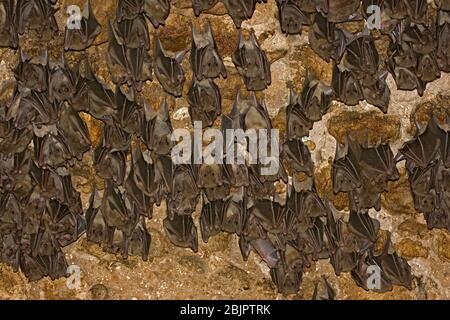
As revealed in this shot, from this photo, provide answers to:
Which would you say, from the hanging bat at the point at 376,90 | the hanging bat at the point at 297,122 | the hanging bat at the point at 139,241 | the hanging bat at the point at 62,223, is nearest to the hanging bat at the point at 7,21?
the hanging bat at the point at 62,223

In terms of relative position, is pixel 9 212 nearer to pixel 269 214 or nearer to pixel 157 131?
pixel 157 131

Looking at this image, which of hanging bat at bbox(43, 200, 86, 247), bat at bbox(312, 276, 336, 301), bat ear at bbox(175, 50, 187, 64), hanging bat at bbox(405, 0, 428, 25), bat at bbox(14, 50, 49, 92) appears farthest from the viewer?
bat at bbox(312, 276, 336, 301)

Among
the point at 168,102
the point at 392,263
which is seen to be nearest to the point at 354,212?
the point at 392,263

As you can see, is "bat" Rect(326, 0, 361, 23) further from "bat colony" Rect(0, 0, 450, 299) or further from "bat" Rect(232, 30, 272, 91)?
"bat" Rect(232, 30, 272, 91)

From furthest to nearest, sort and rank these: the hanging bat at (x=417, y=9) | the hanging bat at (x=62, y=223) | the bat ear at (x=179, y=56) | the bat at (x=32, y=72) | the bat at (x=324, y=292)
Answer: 1. the bat at (x=324, y=292)
2. the hanging bat at (x=62, y=223)
3. the bat ear at (x=179, y=56)
4. the bat at (x=32, y=72)
5. the hanging bat at (x=417, y=9)

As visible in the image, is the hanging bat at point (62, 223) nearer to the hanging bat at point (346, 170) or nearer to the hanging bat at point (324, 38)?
the hanging bat at point (346, 170)

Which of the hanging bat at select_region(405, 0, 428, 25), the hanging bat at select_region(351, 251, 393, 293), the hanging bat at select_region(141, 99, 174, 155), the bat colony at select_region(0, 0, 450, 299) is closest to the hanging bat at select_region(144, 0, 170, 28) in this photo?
the bat colony at select_region(0, 0, 450, 299)
